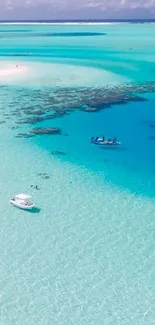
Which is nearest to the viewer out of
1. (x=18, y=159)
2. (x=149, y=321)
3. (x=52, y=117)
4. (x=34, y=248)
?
(x=149, y=321)

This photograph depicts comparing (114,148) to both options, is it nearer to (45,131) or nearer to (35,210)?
(45,131)

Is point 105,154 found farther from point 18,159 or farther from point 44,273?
point 44,273

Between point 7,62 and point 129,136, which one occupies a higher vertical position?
point 129,136

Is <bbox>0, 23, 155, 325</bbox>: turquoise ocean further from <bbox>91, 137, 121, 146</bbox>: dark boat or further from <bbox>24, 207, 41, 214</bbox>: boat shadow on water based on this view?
<bbox>91, 137, 121, 146</bbox>: dark boat

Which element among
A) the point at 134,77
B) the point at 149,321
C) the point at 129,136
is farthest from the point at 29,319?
the point at 134,77

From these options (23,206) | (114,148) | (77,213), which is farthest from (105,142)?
(23,206)

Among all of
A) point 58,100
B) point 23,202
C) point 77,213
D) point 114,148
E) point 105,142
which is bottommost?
point 58,100

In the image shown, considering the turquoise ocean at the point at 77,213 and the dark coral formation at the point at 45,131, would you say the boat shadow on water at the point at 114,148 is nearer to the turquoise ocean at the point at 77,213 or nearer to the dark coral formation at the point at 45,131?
the turquoise ocean at the point at 77,213
